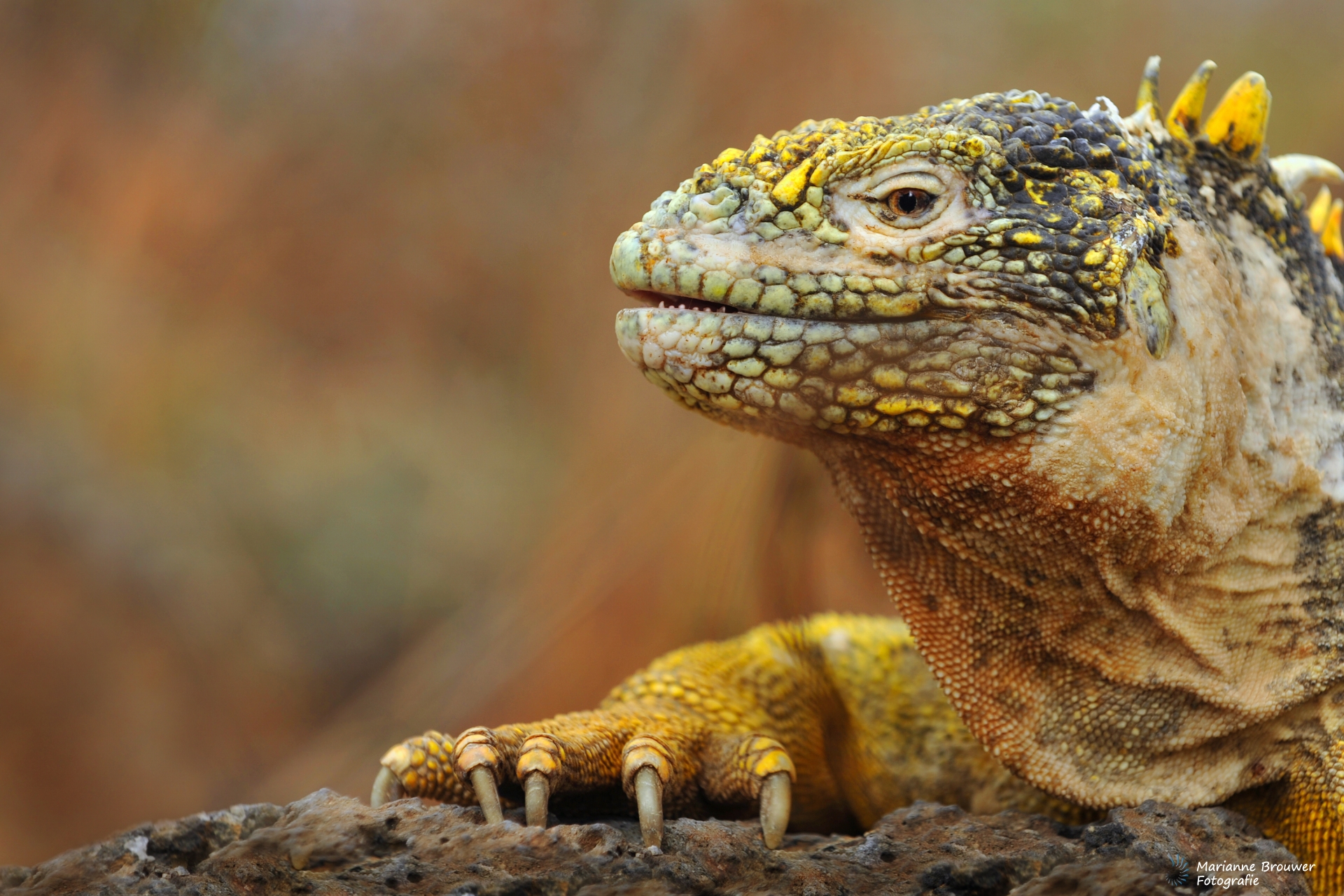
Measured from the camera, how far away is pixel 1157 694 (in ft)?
7.70

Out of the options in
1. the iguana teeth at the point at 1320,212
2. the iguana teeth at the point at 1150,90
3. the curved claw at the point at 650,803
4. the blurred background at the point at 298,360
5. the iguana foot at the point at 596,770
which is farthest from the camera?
the blurred background at the point at 298,360

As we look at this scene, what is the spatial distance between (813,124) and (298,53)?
5077 mm

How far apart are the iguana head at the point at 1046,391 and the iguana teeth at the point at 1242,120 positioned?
101mm

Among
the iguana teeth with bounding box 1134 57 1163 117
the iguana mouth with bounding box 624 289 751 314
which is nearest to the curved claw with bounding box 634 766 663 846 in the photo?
the iguana mouth with bounding box 624 289 751 314

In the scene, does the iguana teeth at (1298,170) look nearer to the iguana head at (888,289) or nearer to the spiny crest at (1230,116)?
the spiny crest at (1230,116)

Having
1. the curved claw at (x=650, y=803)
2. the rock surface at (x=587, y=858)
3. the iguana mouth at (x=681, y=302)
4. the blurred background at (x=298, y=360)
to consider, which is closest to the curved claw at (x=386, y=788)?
the rock surface at (x=587, y=858)

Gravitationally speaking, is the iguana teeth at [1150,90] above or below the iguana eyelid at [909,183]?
above

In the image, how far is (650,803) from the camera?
87.9 inches

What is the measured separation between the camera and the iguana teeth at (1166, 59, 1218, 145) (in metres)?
2.56

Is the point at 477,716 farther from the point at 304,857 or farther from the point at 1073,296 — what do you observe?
the point at 1073,296

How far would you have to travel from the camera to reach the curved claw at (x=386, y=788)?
7.54 ft

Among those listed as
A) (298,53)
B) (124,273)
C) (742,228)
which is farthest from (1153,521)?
(124,273)

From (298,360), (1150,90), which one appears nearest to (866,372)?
(1150,90)

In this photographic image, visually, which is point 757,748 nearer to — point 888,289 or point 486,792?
point 486,792
